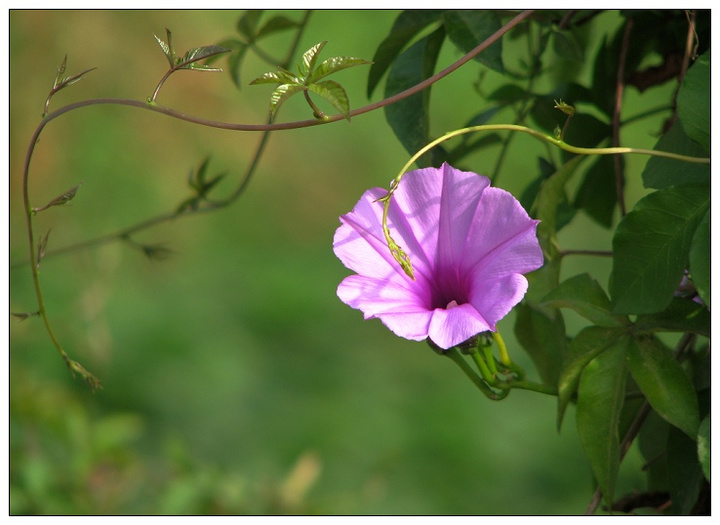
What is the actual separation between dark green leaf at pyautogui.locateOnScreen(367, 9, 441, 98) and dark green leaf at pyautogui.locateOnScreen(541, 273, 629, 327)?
0.84 feet

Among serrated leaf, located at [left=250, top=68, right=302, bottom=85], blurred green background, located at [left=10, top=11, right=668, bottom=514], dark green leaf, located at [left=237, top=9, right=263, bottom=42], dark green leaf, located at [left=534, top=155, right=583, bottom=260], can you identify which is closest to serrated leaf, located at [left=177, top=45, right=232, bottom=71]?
serrated leaf, located at [left=250, top=68, right=302, bottom=85]

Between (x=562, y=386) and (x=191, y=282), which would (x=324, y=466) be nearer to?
(x=191, y=282)

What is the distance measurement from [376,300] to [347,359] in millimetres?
1732

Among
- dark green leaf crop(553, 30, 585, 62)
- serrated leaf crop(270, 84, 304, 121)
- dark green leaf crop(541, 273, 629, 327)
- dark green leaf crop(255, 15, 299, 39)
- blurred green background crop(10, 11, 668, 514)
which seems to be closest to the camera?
serrated leaf crop(270, 84, 304, 121)

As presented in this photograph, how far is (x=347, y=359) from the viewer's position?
2.27m

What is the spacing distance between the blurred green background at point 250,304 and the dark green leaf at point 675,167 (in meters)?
0.95

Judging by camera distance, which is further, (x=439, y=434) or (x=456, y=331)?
(x=439, y=434)

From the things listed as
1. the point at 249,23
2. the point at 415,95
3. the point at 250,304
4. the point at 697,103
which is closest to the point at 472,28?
the point at 415,95

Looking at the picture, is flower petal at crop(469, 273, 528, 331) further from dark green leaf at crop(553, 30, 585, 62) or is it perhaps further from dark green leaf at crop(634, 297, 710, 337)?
dark green leaf at crop(553, 30, 585, 62)

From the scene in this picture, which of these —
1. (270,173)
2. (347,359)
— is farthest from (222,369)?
(270,173)

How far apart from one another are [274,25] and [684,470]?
1.90 ft

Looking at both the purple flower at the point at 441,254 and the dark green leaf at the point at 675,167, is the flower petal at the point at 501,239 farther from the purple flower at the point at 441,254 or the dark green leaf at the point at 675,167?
the dark green leaf at the point at 675,167

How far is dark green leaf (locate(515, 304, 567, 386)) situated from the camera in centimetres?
72

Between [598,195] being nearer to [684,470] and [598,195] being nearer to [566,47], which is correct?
[566,47]
